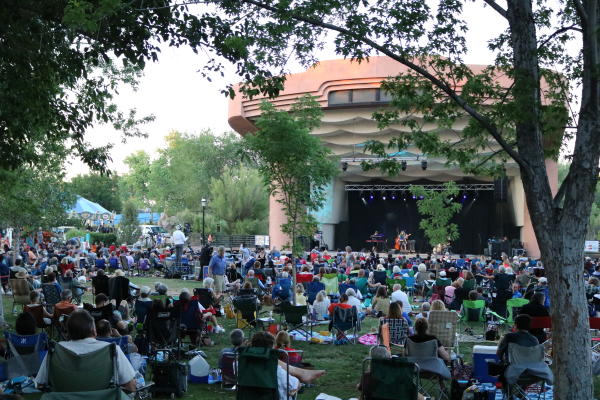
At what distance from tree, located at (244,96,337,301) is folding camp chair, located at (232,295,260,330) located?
3069mm

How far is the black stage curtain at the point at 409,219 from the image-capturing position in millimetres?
39656

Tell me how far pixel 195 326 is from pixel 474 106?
5.71 meters

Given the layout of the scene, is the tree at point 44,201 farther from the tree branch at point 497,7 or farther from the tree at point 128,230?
the tree branch at point 497,7

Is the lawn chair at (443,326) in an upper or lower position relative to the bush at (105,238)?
lower

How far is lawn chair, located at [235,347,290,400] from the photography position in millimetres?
5961

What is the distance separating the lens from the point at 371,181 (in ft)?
134

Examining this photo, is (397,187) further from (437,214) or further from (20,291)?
(20,291)

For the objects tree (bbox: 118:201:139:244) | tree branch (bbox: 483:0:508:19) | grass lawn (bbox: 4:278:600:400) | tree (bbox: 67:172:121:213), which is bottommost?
grass lawn (bbox: 4:278:600:400)

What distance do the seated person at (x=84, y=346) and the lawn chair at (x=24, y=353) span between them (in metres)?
2.50

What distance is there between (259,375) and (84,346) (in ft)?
5.53

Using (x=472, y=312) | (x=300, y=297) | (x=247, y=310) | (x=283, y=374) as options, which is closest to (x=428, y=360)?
(x=283, y=374)

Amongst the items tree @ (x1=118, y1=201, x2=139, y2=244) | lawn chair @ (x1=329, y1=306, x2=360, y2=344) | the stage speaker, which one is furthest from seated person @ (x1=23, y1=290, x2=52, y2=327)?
tree @ (x1=118, y1=201, x2=139, y2=244)

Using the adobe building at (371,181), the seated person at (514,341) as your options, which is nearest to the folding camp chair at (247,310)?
the seated person at (514,341)

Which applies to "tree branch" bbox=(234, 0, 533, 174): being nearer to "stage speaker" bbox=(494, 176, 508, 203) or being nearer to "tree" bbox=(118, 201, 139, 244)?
"stage speaker" bbox=(494, 176, 508, 203)
